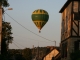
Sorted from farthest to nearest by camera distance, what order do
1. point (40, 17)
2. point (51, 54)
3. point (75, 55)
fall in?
point (51, 54) < point (40, 17) < point (75, 55)

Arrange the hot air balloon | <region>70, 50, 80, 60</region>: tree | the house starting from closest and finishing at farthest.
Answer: <region>70, 50, 80, 60</region>: tree < the hot air balloon < the house

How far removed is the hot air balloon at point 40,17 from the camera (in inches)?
1836

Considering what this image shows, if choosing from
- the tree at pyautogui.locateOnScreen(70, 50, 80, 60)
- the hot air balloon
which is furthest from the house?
the tree at pyautogui.locateOnScreen(70, 50, 80, 60)

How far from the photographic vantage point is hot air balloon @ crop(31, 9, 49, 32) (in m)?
46.6

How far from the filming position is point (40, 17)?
1837 inches

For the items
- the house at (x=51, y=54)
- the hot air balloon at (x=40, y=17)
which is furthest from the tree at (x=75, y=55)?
the house at (x=51, y=54)

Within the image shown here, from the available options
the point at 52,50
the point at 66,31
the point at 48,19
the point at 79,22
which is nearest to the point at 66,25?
the point at 66,31

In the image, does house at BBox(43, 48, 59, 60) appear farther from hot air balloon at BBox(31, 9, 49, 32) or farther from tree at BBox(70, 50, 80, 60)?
tree at BBox(70, 50, 80, 60)

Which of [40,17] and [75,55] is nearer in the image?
[75,55]

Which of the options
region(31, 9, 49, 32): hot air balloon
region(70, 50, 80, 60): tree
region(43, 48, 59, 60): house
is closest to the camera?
region(70, 50, 80, 60): tree

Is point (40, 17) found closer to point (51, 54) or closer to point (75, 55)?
point (75, 55)

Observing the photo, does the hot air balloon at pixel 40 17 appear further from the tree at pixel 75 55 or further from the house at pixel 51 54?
the house at pixel 51 54

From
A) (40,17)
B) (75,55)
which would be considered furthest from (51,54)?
(75,55)

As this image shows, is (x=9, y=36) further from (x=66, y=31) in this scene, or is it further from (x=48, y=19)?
(x=66, y=31)
